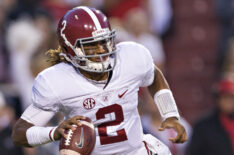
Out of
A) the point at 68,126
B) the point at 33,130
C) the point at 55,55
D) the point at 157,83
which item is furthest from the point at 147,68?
the point at 33,130

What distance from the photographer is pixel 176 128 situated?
4492 millimetres

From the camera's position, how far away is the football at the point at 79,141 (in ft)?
13.5

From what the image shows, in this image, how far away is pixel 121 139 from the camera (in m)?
4.42

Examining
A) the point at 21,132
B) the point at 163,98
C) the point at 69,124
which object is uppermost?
the point at 69,124

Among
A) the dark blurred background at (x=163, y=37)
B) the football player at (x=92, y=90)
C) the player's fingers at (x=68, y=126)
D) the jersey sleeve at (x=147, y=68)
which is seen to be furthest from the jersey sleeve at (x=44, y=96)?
the dark blurred background at (x=163, y=37)

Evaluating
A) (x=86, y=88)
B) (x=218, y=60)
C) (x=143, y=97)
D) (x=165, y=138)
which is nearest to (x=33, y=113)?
(x=86, y=88)

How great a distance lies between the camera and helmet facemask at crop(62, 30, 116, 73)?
4.37 m

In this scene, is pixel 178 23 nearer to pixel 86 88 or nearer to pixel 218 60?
pixel 218 60

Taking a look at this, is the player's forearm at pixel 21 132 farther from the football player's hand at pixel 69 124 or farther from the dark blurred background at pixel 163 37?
the dark blurred background at pixel 163 37

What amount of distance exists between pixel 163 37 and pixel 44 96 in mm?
4395

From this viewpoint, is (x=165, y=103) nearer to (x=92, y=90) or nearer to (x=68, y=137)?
(x=92, y=90)

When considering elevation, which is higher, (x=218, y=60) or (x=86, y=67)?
(x=86, y=67)

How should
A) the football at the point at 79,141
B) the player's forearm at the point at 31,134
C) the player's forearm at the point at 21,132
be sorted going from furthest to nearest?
the player's forearm at the point at 21,132 → the player's forearm at the point at 31,134 → the football at the point at 79,141

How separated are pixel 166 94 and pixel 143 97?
9.09 ft
